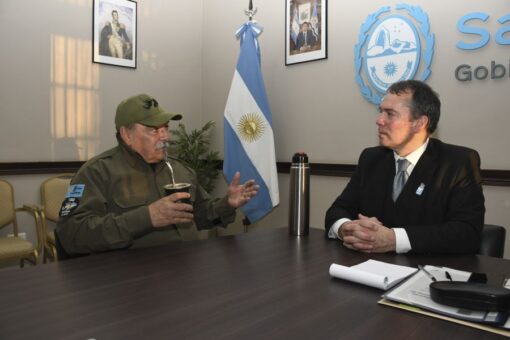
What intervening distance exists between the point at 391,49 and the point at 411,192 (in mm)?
1840

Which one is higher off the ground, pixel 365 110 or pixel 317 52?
pixel 317 52

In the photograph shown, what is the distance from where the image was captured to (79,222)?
1600 mm

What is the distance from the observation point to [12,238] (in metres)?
3.17

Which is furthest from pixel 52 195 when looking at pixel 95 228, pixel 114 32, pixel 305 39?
pixel 305 39

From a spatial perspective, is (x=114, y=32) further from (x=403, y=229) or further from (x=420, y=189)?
(x=403, y=229)

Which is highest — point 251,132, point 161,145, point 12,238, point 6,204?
point 251,132

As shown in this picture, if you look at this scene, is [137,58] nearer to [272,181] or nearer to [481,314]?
[272,181]

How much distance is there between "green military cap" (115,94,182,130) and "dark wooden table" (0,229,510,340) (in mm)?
762

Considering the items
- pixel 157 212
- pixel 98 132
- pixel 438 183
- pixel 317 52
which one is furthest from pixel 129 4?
pixel 438 183

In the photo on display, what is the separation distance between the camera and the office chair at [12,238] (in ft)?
9.49

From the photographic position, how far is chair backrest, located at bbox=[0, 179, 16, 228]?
330cm

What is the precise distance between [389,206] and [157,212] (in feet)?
3.17

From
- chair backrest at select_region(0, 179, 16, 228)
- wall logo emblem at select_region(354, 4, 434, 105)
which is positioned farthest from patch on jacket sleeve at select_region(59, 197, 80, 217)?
wall logo emblem at select_region(354, 4, 434, 105)

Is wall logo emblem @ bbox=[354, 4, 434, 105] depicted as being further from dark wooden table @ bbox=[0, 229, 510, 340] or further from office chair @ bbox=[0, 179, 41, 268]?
office chair @ bbox=[0, 179, 41, 268]
